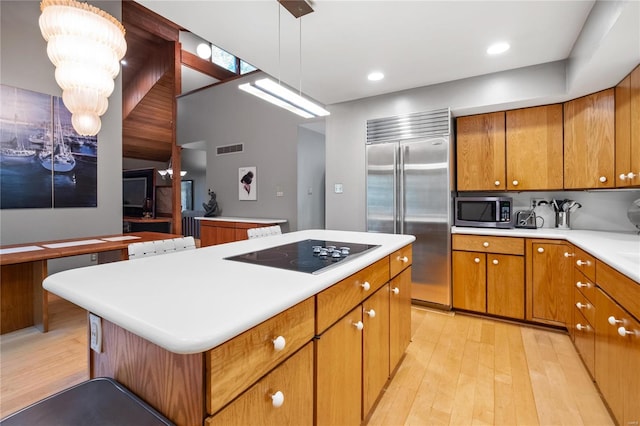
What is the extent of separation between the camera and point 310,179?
5.38m

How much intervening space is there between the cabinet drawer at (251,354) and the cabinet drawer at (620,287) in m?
1.51

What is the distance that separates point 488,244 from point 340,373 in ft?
7.77

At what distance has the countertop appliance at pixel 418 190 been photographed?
3.17m

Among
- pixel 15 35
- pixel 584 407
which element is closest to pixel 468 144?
pixel 584 407

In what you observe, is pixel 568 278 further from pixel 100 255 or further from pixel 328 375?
pixel 100 255

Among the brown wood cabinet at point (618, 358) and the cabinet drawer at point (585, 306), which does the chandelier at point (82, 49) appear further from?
the cabinet drawer at point (585, 306)

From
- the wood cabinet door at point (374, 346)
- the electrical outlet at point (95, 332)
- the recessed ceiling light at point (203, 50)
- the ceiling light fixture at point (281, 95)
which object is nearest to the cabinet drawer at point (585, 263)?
the wood cabinet door at point (374, 346)

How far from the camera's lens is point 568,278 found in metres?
2.55

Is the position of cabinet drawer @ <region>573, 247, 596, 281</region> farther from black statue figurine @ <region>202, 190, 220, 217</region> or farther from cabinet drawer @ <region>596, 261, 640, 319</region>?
black statue figurine @ <region>202, 190, 220, 217</region>

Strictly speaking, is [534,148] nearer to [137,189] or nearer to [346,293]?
[346,293]

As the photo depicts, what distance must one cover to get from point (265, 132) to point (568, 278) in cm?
486

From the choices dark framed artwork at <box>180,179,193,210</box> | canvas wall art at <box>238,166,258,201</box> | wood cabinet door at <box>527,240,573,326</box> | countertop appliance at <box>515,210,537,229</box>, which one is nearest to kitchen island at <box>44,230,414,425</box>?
wood cabinet door at <box>527,240,573,326</box>

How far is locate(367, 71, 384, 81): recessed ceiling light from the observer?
300 cm

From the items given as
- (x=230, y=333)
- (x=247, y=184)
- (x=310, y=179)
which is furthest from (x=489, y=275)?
(x=247, y=184)
